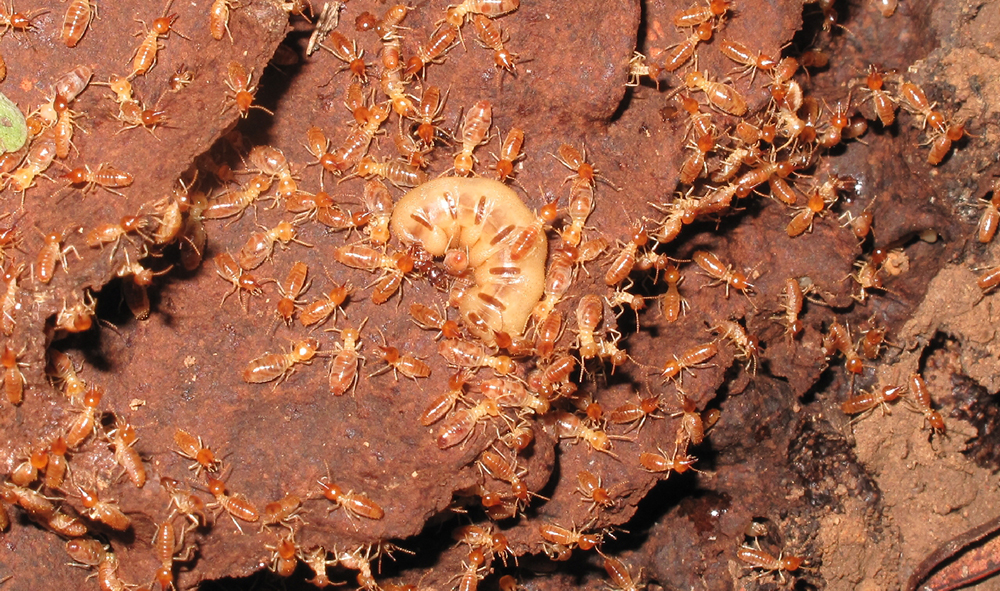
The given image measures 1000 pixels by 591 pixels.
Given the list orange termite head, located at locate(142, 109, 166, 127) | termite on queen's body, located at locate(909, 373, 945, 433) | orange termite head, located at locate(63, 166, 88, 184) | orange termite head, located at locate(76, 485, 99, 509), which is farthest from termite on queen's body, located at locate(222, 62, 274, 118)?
termite on queen's body, located at locate(909, 373, 945, 433)

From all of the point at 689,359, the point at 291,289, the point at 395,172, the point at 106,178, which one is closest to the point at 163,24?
the point at 106,178

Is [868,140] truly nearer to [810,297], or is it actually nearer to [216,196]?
[810,297]

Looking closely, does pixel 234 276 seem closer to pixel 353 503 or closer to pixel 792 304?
pixel 353 503

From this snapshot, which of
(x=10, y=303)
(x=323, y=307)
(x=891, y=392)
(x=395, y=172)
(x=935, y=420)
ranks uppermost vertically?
(x=395, y=172)

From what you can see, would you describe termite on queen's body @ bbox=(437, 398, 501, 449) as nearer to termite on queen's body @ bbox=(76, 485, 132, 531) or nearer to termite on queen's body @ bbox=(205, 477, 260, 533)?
termite on queen's body @ bbox=(205, 477, 260, 533)

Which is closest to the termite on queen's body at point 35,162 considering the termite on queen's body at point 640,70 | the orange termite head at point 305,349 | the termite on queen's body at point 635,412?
the orange termite head at point 305,349

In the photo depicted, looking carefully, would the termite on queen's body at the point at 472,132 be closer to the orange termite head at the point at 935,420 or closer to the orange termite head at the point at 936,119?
the orange termite head at the point at 936,119
